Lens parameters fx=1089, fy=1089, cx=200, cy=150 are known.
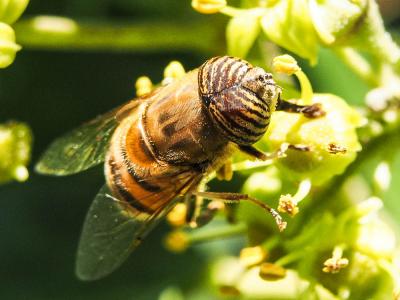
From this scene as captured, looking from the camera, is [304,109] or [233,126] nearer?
[233,126]

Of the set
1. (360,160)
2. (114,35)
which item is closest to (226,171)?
(360,160)

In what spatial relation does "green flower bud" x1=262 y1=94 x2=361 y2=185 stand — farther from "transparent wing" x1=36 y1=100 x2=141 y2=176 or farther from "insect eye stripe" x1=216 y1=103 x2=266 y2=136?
"transparent wing" x1=36 y1=100 x2=141 y2=176

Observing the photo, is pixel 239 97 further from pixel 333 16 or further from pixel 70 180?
pixel 70 180

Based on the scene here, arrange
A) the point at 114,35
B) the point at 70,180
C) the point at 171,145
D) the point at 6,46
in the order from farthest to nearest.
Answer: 1. the point at 70,180
2. the point at 114,35
3. the point at 6,46
4. the point at 171,145

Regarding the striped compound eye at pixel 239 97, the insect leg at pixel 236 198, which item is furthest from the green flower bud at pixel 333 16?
the insect leg at pixel 236 198

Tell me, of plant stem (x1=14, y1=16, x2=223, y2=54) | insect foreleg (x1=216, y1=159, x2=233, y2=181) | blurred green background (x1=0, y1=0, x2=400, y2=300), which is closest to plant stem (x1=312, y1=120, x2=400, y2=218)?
insect foreleg (x1=216, y1=159, x2=233, y2=181)

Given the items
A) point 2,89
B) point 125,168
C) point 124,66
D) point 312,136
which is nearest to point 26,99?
point 2,89
